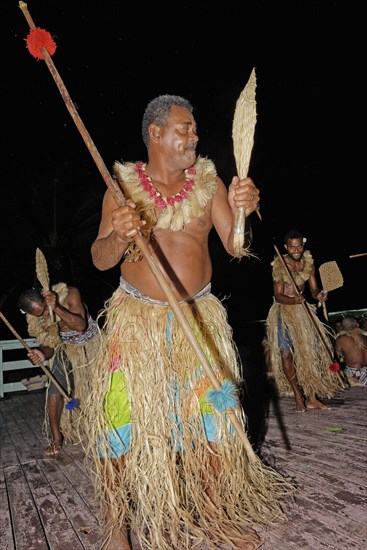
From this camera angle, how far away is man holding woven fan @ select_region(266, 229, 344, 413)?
14.4 ft

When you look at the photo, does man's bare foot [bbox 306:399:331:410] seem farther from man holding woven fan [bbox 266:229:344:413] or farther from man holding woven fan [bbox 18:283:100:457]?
man holding woven fan [bbox 18:283:100:457]

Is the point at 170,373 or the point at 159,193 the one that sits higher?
the point at 159,193

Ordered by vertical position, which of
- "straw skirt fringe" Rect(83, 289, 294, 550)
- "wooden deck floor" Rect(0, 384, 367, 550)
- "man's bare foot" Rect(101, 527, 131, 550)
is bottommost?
"wooden deck floor" Rect(0, 384, 367, 550)

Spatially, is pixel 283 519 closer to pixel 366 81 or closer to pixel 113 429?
pixel 113 429

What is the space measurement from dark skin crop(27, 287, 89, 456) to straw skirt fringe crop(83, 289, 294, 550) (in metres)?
1.89

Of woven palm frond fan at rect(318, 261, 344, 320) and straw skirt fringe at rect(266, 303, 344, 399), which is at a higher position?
woven palm frond fan at rect(318, 261, 344, 320)

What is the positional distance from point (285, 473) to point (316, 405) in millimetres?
1986

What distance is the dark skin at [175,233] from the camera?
6.16 feet

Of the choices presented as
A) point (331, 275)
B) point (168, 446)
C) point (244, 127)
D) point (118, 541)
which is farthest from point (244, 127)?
point (331, 275)

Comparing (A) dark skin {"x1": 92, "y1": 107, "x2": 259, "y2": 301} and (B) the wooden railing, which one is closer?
(A) dark skin {"x1": 92, "y1": 107, "x2": 259, "y2": 301}

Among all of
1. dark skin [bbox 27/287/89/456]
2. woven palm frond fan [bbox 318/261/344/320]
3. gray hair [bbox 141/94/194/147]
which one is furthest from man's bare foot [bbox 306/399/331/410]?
gray hair [bbox 141/94/194/147]

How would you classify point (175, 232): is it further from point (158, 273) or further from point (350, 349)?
point (350, 349)

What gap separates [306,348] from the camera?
14.7 ft

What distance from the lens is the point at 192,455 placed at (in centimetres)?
180
